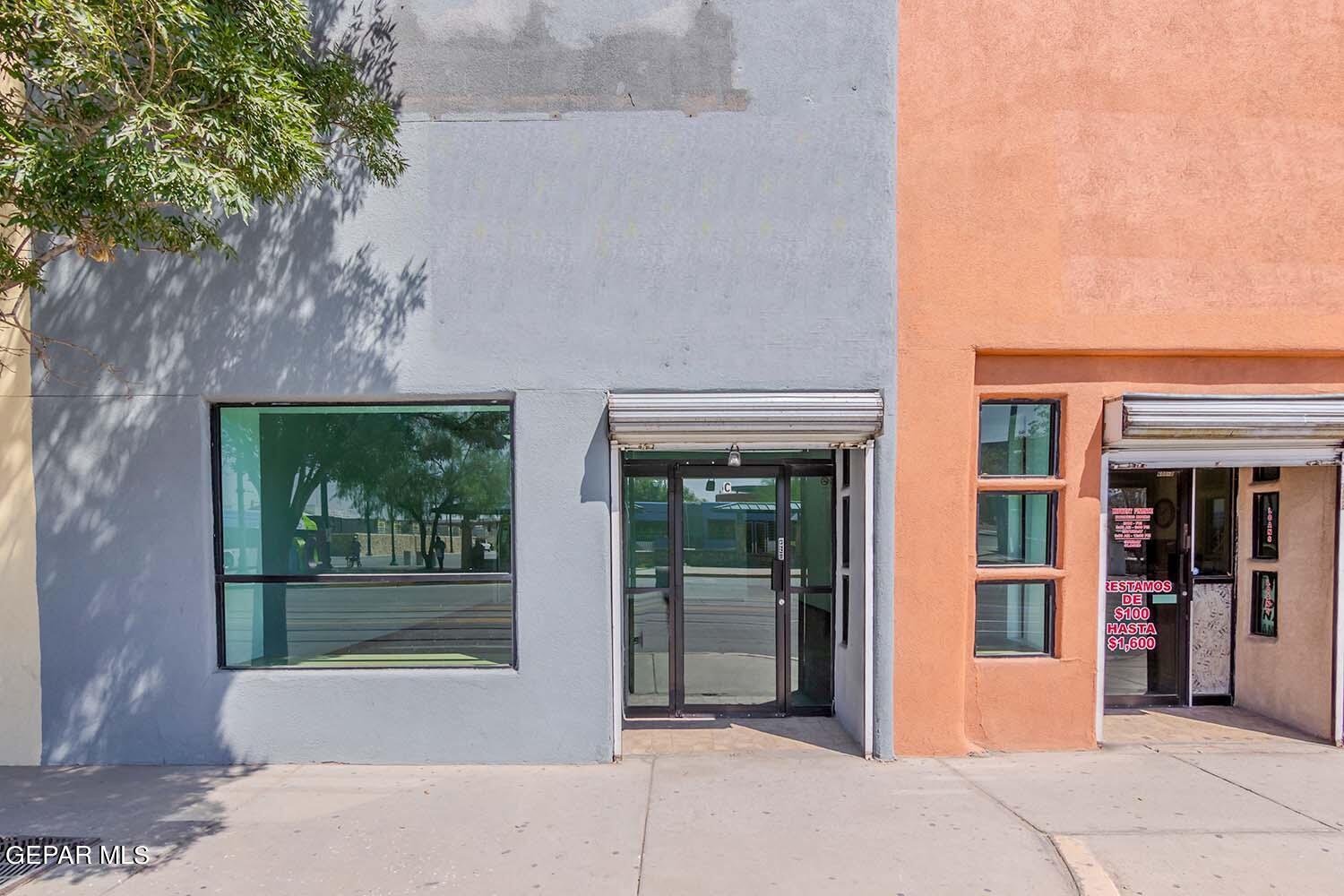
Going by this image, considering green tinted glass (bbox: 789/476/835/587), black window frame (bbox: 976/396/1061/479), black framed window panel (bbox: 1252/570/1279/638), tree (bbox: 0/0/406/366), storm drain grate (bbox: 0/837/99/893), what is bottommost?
storm drain grate (bbox: 0/837/99/893)

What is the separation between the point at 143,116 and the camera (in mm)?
3986

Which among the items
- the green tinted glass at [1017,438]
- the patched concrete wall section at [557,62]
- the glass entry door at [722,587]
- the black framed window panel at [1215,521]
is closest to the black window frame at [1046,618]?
the green tinted glass at [1017,438]

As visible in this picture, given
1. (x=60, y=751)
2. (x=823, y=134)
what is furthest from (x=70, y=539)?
(x=823, y=134)

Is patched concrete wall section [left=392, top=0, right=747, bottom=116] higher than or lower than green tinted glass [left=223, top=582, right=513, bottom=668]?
higher

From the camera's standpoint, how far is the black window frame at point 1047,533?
608 cm

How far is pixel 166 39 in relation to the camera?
397 centimetres

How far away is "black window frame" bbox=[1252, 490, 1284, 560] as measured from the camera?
670 cm

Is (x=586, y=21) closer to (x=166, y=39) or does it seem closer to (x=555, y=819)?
(x=166, y=39)

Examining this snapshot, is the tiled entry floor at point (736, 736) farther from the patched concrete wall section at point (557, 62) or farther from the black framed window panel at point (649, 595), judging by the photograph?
the patched concrete wall section at point (557, 62)

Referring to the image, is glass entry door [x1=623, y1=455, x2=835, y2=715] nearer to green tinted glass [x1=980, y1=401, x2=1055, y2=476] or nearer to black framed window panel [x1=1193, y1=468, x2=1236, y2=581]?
green tinted glass [x1=980, y1=401, x2=1055, y2=476]

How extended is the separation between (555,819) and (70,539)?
4.22m

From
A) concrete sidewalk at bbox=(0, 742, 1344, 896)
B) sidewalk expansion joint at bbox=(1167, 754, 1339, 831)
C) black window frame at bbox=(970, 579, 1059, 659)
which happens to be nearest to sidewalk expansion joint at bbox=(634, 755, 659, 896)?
concrete sidewalk at bbox=(0, 742, 1344, 896)

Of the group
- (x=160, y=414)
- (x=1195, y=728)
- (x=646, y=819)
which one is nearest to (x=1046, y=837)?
(x=646, y=819)

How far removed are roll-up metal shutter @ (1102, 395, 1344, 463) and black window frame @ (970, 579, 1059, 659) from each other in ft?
3.85
